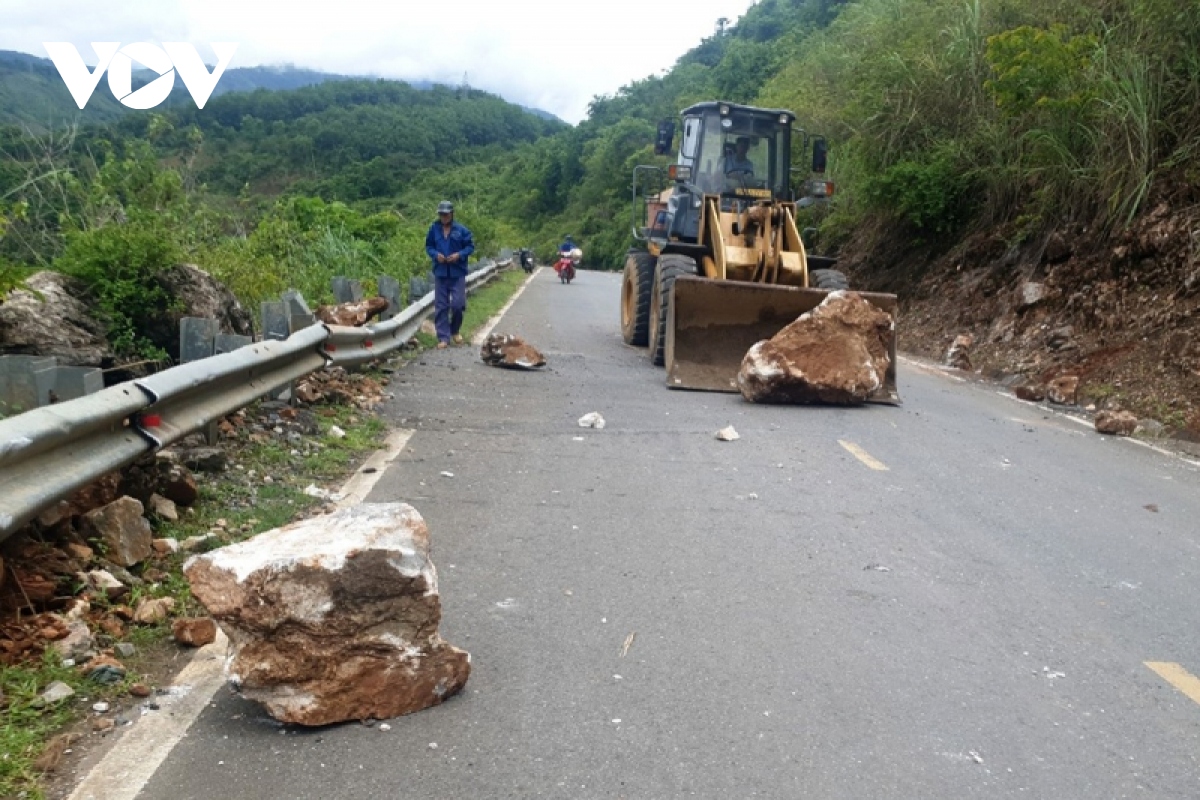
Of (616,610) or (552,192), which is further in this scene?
(552,192)

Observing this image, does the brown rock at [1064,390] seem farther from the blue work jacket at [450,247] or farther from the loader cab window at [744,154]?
the blue work jacket at [450,247]

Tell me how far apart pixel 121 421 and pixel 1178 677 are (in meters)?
4.41

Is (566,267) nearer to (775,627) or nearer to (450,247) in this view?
(450,247)

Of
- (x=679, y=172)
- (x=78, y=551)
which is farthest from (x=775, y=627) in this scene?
(x=679, y=172)

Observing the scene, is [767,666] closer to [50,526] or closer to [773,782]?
[773,782]

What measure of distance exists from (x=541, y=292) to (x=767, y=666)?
25217 millimetres

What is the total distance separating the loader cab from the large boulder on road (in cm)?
810

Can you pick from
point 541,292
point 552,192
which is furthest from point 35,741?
point 552,192

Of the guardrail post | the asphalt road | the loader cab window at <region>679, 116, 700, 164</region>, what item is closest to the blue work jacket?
the guardrail post

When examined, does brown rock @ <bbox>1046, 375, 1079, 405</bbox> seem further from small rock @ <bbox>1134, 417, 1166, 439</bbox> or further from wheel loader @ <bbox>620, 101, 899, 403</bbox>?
wheel loader @ <bbox>620, 101, 899, 403</bbox>

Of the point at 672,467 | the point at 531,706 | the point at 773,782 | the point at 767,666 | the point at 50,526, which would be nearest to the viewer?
the point at 773,782

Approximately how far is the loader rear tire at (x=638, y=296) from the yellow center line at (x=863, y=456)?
602cm

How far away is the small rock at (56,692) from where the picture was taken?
3.75m

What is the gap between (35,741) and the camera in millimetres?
3469
